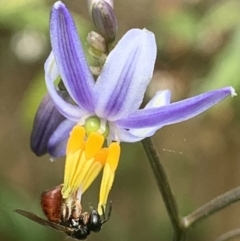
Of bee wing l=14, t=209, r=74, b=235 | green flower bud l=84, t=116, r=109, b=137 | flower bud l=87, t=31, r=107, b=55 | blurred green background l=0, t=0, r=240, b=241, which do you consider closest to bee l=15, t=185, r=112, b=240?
bee wing l=14, t=209, r=74, b=235

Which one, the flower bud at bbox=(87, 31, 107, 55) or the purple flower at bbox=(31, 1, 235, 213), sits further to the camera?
the flower bud at bbox=(87, 31, 107, 55)

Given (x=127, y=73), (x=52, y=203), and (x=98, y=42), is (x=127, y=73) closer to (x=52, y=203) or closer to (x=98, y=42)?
(x=98, y=42)

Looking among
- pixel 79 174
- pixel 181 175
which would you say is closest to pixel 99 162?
pixel 79 174

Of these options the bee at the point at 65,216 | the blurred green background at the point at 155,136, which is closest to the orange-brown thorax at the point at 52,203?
the bee at the point at 65,216

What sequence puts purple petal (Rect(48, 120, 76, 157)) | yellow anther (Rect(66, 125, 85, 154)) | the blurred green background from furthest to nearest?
the blurred green background, purple petal (Rect(48, 120, 76, 157)), yellow anther (Rect(66, 125, 85, 154))

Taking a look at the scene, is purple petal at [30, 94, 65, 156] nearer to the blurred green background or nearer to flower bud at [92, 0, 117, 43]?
flower bud at [92, 0, 117, 43]

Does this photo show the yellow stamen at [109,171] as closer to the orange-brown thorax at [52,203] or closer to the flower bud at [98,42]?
the orange-brown thorax at [52,203]

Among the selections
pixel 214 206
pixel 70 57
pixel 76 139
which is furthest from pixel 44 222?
pixel 214 206
